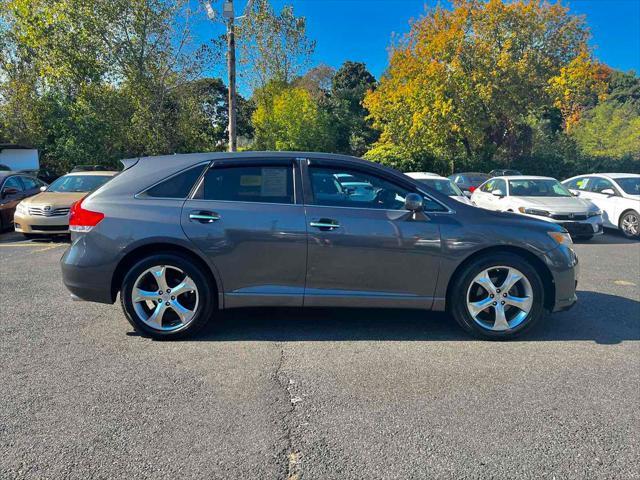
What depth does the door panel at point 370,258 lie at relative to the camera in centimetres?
391

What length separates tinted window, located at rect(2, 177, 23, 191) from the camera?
10.6m

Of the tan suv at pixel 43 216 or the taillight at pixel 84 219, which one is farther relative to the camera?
the tan suv at pixel 43 216

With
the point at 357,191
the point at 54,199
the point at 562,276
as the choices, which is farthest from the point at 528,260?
the point at 54,199

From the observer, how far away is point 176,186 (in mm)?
4082

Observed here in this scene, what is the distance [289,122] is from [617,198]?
73.3ft

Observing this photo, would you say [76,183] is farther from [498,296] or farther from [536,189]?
[536,189]

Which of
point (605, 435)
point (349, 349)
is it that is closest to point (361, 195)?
point (349, 349)

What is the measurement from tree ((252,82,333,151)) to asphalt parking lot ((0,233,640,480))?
26.9 m

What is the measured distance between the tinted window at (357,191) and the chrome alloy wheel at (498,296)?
29.7 inches

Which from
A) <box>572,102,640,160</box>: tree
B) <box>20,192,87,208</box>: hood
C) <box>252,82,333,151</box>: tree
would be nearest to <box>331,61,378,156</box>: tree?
<box>252,82,333,151</box>: tree

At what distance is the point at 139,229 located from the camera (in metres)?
3.91

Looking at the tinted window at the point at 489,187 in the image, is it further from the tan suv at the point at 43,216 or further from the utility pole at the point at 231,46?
the tan suv at the point at 43,216

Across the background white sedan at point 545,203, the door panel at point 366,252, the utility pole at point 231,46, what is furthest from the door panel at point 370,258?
the utility pole at point 231,46

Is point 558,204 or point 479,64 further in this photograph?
point 479,64
